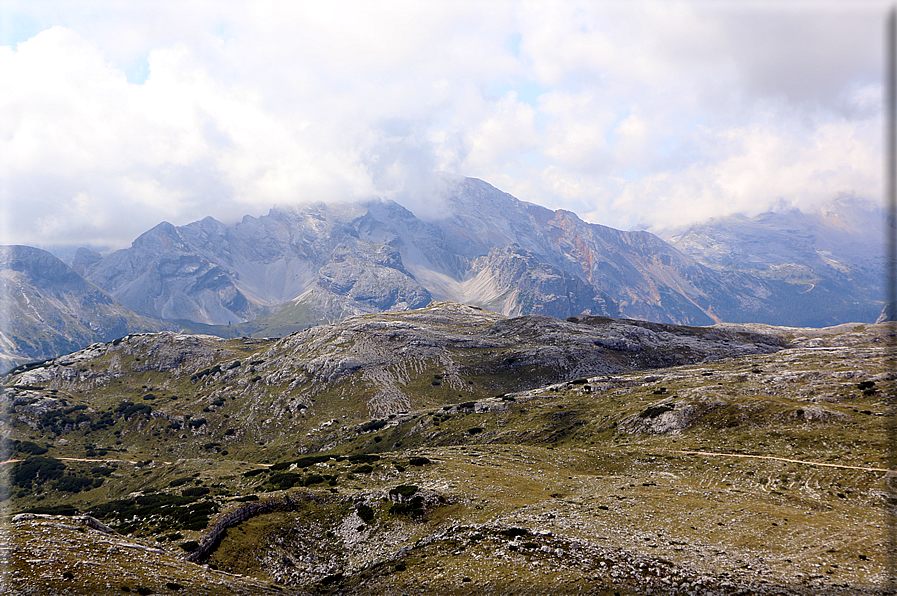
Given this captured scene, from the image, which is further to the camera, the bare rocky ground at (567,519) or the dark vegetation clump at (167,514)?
the dark vegetation clump at (167,514)

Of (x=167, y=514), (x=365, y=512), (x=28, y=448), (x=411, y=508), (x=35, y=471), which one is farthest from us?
(x=28, y=448)

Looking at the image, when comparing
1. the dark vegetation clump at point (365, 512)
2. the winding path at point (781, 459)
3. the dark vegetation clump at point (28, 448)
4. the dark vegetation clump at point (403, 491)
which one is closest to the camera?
the dark vegetation clump at point (365, 512)

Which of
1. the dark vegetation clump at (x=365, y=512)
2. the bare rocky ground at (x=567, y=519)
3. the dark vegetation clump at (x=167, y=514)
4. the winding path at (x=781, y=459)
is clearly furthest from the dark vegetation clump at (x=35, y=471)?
the winding path at (x=781, y=459)

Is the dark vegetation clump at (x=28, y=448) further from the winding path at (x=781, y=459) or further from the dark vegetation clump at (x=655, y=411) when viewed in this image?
the winding path at (x=781, y=459)

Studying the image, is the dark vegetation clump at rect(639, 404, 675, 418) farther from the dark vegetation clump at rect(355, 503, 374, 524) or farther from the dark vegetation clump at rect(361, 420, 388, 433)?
the dark vegetation clump at rect(361, 420, 388, 433)

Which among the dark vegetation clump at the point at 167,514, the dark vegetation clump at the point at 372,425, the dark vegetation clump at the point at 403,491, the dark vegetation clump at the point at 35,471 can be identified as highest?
the dark vegetation clump at the point at 403,491

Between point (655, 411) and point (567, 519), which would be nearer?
point (567, 519)

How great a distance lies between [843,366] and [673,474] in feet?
324

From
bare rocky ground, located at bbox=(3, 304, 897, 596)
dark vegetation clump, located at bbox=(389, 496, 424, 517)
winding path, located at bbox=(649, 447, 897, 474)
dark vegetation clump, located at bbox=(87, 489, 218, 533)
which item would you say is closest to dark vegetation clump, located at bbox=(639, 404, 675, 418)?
bare rocky ground, located at bbox=(3, 304, 897, 596)

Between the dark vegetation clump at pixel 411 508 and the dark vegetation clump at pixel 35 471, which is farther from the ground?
the dark vegetation clump at pixel 411 508

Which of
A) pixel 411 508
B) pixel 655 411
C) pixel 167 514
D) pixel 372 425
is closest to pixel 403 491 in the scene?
pixel 411 508

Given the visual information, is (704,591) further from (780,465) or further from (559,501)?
(780,465)

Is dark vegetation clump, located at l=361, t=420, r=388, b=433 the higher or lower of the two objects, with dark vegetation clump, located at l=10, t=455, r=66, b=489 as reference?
higher

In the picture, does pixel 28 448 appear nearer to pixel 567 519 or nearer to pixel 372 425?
pixel 372 425
